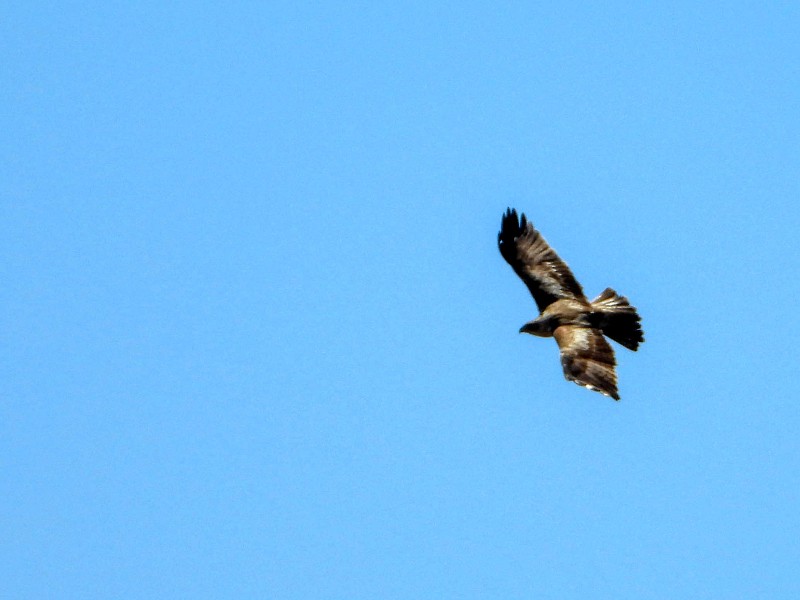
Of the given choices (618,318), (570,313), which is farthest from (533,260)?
(618,318)

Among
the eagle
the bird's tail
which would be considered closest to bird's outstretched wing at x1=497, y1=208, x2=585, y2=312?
the eagle

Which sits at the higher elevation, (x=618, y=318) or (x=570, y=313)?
(x=570, y=313)

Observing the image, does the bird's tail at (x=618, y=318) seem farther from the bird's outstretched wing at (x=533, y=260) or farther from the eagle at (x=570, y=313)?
the bird's outstretched wing at (x=533, y=260)

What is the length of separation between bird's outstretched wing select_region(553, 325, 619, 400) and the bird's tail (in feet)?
0.54

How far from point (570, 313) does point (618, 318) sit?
0.79 metres

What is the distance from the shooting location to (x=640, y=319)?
65.0ft

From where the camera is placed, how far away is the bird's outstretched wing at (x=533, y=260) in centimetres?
2086

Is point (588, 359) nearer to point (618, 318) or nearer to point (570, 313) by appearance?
point (618, 318)

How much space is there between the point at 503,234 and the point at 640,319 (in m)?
2.41

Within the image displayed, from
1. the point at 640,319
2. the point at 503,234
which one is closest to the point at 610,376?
the point at 640,319

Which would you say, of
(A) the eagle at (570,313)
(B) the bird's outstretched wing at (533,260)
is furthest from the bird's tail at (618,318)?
(B) the bird's outstretched wing at (533,260)

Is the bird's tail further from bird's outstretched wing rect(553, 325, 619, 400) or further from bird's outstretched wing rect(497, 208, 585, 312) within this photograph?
bird's outstretched wing rect(497, 208, 585, 312)

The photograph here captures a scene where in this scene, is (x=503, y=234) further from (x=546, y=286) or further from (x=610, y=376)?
(x=610, y=376)

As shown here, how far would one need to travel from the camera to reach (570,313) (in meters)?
20.4
